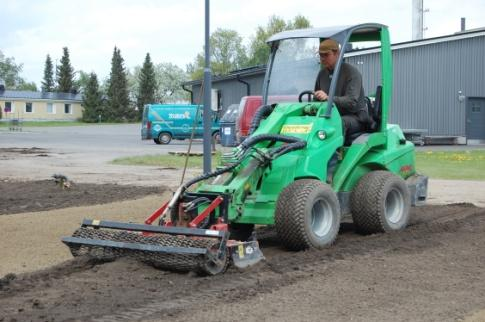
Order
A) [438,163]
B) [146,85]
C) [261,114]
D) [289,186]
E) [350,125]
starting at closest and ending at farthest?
[289,186], [350,125], [261,114], [438,163], [146,85]

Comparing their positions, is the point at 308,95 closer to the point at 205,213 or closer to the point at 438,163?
the point at 205,213

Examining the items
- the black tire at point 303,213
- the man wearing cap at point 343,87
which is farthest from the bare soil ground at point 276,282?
the man wearing cap at point 343,87

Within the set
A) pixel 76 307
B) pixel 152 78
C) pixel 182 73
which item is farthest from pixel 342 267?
pixel 182 73

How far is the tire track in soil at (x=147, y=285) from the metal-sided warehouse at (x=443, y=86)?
27.2 meters

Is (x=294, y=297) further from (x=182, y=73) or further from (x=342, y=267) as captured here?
(x=182, y=73)

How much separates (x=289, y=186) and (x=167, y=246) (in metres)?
1.56

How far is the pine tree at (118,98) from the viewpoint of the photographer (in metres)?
90.4

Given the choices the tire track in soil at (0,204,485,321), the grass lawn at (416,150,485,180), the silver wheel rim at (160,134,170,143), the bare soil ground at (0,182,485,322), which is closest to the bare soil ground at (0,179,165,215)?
the bare soil ground at (0,182,485,322)

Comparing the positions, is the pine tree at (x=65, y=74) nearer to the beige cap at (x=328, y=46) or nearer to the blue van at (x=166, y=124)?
the blue van at (x=166, y=124)

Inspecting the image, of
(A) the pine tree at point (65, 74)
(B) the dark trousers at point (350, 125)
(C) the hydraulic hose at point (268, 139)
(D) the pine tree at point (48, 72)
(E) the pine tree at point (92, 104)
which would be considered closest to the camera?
(C) the hydraulic hose at point (268, 139)

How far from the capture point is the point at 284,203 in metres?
7.03

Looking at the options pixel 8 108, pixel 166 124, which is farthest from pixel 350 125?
pixel 8 108

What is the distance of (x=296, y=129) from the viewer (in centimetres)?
779

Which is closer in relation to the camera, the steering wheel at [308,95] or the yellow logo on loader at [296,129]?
the yellow logo on loader at [296,129]
